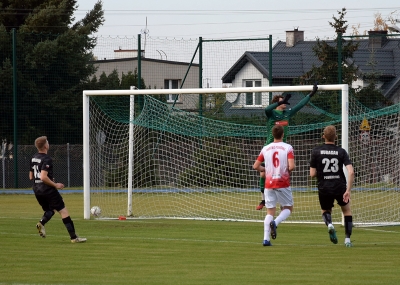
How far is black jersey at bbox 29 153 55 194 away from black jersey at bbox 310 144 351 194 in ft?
13.7

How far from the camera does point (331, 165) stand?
12.5m

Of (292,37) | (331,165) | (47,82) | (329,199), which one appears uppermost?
(292,37)

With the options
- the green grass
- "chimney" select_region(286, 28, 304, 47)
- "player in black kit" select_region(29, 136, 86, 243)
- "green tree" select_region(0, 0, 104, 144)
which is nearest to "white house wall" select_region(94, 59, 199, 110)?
"green tree" select_region(0, 0, 104, 144)

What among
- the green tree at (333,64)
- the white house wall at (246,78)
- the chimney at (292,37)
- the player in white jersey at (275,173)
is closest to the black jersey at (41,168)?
the player in white jersey at (275,173)

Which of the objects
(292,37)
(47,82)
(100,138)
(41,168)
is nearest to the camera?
(41,168)

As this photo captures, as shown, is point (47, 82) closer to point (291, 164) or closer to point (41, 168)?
point (41, 168)

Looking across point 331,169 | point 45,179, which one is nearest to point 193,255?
point 331,169

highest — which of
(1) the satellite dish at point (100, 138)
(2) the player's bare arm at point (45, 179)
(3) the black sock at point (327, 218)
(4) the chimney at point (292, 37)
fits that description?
(4) the chimney at point (292, 37)

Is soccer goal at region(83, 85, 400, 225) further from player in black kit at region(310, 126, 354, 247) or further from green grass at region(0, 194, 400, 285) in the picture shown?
player in black kit at region(310, 126, 354, 247)

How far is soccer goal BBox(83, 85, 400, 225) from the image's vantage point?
19.3 metres

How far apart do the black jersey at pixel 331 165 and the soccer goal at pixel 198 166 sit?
5836mm

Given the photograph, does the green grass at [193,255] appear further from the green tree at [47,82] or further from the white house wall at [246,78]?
the green tree at [47,82]

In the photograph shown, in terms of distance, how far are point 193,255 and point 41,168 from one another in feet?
10.6

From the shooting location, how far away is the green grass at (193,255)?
9500 mm
